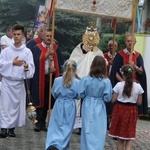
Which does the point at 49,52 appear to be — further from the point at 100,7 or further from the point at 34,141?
the point at 34,141

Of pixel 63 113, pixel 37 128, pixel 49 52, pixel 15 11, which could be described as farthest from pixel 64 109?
pixel 15 11

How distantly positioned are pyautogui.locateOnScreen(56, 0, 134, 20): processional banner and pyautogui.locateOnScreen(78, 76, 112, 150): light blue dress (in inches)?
99.1

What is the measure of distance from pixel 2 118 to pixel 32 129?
147 cm

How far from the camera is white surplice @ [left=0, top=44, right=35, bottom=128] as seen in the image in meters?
11.2

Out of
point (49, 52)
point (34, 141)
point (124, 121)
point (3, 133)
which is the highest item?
point (49, 52)

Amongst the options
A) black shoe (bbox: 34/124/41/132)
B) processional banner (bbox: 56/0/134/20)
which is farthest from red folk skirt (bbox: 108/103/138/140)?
black shoe (bbox: 34/124/41/132)

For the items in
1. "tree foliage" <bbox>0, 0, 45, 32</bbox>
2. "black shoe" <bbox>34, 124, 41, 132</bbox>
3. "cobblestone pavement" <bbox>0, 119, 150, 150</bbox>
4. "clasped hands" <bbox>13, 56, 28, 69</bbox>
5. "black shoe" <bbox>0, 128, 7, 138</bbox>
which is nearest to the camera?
"cobblestone pavement" <bbox>0, 119, 150, 150</bbox>

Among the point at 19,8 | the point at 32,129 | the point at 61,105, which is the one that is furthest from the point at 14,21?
the point at 61,105

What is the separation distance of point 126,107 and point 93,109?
679 mm

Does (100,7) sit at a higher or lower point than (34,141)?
higher

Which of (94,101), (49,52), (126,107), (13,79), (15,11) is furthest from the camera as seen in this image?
(15,11)

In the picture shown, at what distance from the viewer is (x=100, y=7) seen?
1177 cm

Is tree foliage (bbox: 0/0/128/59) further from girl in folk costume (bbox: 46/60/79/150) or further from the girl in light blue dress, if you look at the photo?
the girl in light blue dress

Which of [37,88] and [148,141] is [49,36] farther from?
[148,141]
